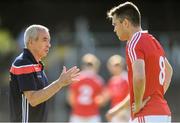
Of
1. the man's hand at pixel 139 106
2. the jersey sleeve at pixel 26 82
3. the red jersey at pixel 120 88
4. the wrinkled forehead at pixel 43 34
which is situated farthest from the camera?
the red jersey at pixel 120 88

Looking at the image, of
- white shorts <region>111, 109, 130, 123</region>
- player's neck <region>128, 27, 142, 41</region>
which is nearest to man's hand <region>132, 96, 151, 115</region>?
player's neck <region>128, 27, 142, 41</region>

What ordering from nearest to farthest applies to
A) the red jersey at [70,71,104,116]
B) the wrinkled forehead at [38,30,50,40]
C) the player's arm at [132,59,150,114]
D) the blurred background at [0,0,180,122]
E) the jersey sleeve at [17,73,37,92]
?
1. the player's arm at [132,59,150,114]
2. the jersey sleeve at [17,73,37,92]
3. the wrinkled forehead at [38,30,50,40]
4. the red jersey at [70,71,104,116]
5. the blurred background at [0,0,180,122]

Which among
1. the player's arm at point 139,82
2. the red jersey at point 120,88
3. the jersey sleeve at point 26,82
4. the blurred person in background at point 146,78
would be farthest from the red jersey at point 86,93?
the player's arm at point 139,82

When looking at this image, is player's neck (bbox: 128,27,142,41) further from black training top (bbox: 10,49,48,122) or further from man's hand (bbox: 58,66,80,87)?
black training top (bbox: 10,49,48,122)

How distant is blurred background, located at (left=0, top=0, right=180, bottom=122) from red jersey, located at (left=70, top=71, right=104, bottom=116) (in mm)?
1805

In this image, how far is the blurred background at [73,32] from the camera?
19.0m

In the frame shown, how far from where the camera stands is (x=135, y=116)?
618 centimetres

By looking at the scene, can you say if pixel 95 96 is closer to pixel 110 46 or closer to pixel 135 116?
pixel 110 46

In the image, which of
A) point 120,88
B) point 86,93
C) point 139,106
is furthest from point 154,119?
point 86,93

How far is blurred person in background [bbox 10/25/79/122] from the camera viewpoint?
619 centimetres

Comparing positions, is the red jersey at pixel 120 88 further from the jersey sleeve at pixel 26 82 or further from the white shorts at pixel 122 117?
the jersey sleeve at pixel 26 82

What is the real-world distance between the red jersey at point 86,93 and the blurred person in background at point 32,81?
8759 mm

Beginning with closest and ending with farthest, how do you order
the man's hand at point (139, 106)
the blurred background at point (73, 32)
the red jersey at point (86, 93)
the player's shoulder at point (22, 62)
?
the man's hand at point (139, 106)
the player's shoulder at point (22, 62)
the red jersey at point (86, 93)
the blurred background at point (73, 32)

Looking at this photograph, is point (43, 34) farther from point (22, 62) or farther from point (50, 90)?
point (50, 90)
